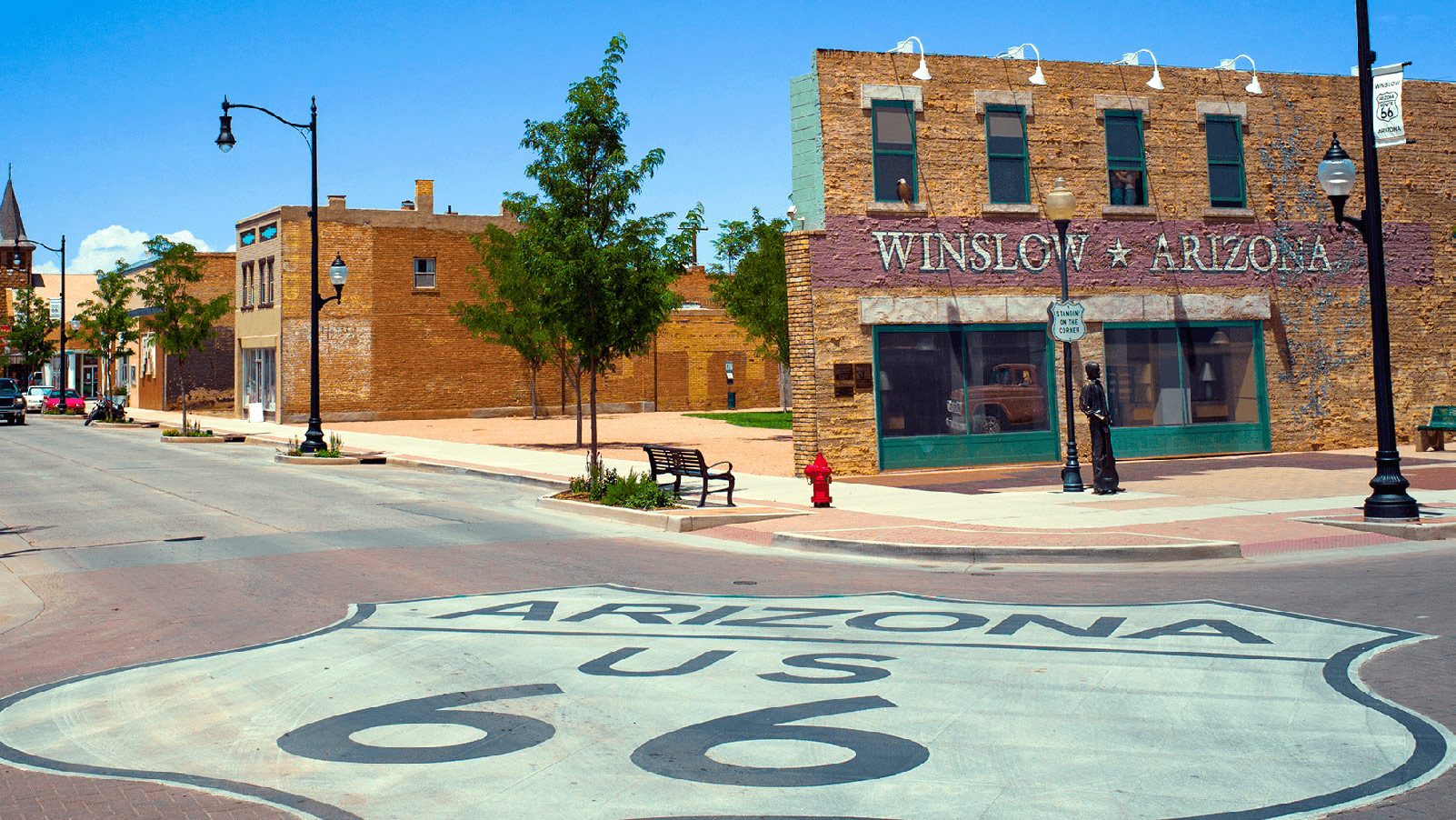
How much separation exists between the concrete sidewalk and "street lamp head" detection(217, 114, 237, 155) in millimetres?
10345

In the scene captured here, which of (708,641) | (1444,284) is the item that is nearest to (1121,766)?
(708,641)

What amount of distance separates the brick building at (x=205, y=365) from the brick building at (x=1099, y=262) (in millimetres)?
42969

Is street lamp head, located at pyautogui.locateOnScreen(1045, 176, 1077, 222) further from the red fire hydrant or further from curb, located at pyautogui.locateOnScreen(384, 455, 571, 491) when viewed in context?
curb, located at pyautogui.locateOnScreen(384, 455, 571, 491)

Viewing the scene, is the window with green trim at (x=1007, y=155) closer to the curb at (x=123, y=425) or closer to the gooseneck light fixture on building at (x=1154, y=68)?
the gooseneck light fixture on building at (x=1154, y=68)

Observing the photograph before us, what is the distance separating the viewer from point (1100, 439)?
1702 cm

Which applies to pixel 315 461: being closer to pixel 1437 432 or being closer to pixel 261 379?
pixel 1437 432

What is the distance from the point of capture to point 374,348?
156 ft

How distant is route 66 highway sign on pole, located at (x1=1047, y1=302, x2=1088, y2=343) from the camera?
17.4m

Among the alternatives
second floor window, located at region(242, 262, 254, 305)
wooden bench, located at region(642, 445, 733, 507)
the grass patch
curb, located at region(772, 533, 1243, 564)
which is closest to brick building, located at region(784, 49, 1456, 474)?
wooden bench, located at region(642, 445, 733, 507)

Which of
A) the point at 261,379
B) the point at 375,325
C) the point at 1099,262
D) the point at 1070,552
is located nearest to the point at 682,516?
the point at 1070,552

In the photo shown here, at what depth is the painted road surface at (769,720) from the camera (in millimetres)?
4961

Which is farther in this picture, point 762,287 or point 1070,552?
point 762,287

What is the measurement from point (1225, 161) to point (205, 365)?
49796 millimetres


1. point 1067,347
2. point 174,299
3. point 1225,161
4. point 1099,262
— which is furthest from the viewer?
point 174,299
